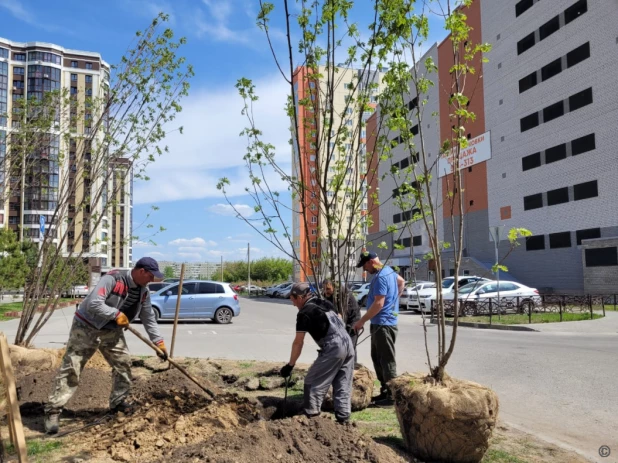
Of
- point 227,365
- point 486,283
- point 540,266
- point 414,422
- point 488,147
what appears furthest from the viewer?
point 488,147

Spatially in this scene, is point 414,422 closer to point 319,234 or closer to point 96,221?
point 319,234

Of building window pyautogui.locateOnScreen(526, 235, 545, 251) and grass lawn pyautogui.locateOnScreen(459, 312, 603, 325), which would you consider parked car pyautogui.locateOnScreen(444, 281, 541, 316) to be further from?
building window pyautogui.locateOnScreen(526, 235, 545, 251)

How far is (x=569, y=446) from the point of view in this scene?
14.8 feet

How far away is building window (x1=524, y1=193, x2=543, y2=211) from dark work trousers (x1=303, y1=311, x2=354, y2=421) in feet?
105

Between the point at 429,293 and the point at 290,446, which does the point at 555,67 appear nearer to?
the point at 429,293

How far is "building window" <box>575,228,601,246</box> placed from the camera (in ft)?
94.9

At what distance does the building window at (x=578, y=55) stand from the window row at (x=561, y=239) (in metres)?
9.81

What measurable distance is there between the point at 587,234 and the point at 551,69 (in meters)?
10.6

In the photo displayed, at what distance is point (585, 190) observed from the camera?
97.0ft

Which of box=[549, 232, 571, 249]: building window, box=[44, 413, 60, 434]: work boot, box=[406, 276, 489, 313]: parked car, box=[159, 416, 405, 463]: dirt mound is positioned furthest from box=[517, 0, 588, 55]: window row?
box=[44, 413, 60, 434]: work boot

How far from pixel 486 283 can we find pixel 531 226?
14.2 metres

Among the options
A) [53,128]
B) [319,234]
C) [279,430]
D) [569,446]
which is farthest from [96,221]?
[569,446]

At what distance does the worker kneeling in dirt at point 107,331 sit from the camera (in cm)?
482

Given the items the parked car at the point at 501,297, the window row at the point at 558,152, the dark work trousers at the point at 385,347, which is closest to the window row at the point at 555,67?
the window row at the point at 558,152
